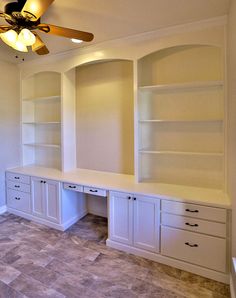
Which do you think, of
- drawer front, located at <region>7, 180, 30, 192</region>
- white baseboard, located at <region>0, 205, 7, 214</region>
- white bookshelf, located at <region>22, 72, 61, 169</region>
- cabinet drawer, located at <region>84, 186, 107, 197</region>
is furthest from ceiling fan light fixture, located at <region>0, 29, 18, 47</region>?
white baseboard, located at <region>0, 205, 7, 214</region>

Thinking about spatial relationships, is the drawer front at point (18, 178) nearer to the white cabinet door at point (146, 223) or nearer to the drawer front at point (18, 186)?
the drawer front at point (18, 186)

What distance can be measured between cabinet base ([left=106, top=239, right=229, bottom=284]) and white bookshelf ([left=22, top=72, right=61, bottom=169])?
5.89 ft

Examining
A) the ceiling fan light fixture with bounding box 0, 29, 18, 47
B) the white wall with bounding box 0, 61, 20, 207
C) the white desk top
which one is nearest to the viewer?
the ceiling fan light fixture with bounding box 0, 29, 18, 47

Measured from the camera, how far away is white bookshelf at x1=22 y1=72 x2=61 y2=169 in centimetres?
354

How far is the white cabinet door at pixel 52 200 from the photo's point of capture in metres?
2.86

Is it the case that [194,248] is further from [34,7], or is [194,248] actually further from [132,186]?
[34,7]

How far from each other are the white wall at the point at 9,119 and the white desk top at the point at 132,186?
242 mm

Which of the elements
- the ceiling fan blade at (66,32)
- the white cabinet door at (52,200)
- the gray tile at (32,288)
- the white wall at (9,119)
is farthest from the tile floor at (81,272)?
the ceiling fan blade at (66,32)

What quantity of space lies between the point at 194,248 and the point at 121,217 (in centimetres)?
86

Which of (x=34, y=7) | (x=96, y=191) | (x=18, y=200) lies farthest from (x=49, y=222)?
(x=34, y=7)

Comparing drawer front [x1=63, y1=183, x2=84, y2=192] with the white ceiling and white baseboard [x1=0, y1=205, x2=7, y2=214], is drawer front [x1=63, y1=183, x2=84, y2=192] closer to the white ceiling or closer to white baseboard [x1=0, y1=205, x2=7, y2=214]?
white baseboard [x1=0, y1=205, x2=7, y2=214]

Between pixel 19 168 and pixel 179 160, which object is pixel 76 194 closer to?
pixel 19 168

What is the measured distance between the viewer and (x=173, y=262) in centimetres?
213

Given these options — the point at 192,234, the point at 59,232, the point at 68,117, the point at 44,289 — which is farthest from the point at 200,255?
the point at 68,117
